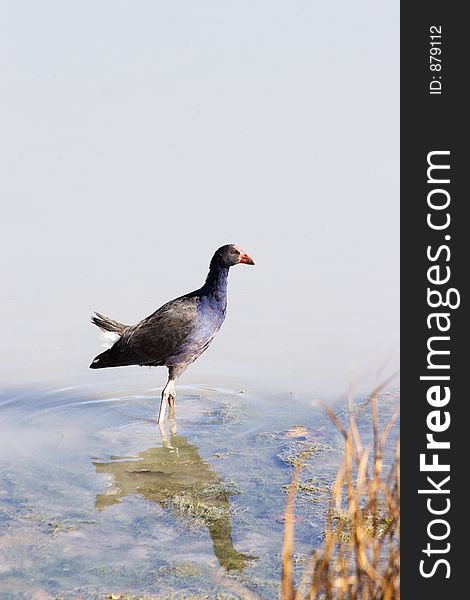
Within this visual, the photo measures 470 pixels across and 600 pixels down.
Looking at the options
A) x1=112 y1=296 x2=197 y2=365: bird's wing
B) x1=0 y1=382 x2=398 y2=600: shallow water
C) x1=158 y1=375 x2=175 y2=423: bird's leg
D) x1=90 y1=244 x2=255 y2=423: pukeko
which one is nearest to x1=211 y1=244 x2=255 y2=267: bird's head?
x1=90 y1=244 x2=255 y2=423: pukeko

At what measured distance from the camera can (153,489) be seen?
6145mm

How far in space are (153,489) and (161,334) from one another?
158 cm

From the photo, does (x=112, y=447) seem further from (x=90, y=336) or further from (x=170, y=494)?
(x=90, y=336)

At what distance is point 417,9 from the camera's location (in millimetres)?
4508

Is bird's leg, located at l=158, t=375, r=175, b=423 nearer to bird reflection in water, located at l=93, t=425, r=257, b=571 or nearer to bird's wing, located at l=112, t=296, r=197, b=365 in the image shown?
bird's wing, located at l=112, t=296, r=197, b=365

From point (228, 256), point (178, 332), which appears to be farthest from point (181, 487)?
point (228, 256)

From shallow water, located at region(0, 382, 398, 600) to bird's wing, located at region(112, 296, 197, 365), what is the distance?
1.55 feet

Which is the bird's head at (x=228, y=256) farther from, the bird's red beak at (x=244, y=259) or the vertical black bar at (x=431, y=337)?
the vertical black bar at (x=431, y=337)

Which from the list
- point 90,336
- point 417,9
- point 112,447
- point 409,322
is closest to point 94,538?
point 112,447

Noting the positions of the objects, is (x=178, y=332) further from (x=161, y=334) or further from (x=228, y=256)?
(x=228, y=256)

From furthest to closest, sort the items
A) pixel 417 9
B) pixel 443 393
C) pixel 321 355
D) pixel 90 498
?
pixel 321 355 < pixel 90 498 < pixel 417 9 < pixel 443 393

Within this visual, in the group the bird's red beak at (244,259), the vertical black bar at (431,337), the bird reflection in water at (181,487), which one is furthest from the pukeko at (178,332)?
the vertical black bar at (431,337)

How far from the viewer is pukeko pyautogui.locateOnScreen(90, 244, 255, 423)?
7445 millimetres

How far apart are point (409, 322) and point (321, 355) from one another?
14.4 feet
